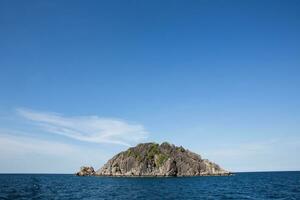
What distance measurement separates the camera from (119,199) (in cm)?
6969

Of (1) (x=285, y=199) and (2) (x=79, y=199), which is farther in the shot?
(2) (x=79, y=199)

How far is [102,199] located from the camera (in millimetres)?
71000

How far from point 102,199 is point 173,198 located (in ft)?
48.3

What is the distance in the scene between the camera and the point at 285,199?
216 ft

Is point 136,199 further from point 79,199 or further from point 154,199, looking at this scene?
point 79,199

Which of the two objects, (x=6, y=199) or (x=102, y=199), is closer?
(x=6, y=199)

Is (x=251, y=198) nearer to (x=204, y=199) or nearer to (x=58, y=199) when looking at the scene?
(x=204, y=199)

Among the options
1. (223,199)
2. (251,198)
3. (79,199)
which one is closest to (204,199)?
(223,199)

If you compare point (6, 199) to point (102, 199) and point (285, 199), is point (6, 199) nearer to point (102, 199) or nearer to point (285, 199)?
point (102, 199)

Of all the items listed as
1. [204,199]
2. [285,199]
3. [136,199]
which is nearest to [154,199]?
[136,199]

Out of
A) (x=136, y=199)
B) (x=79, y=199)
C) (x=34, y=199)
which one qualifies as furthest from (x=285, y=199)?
(x=34, y=199)

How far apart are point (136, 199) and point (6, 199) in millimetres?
25140

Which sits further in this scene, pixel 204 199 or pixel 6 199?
pixel 204 199

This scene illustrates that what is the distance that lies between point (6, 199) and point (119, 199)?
21.8 metres
